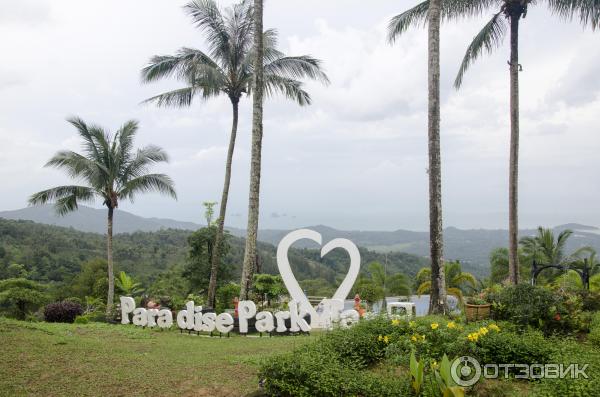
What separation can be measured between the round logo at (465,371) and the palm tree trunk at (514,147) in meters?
7.19

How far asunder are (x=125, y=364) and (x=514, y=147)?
34.8 feet

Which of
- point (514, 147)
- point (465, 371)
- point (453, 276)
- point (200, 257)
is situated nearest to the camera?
point (465, 371)

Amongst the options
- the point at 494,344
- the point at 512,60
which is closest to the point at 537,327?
the point at 494,344

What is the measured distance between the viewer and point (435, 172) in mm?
10203

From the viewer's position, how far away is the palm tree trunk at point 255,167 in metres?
11.6

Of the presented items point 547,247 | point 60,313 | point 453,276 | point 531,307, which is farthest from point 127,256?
point 531,307

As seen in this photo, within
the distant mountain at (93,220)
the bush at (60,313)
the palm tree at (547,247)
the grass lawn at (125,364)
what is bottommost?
the bush at (60,313)

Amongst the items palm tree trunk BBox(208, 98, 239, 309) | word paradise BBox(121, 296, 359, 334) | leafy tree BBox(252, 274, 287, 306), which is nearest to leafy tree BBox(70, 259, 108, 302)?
palm tree trunk BBox(208, 98, 239, 309)

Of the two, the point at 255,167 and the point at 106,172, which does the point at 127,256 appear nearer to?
Answer: the point at 106,172

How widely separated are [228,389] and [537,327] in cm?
531

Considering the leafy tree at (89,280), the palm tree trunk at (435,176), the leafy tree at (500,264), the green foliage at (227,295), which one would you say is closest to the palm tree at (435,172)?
the palm tree trunk at (435,176)

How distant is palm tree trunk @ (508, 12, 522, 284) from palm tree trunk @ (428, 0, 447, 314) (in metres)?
3.32

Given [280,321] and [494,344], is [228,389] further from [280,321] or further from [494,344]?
[280,321]

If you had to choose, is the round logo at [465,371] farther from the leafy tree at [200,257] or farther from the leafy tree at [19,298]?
the leafy tree at [19,298]
